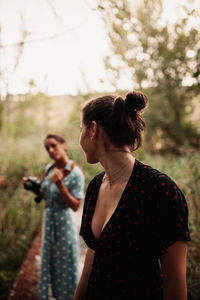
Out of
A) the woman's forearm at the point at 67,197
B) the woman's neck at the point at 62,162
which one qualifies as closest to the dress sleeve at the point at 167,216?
the woman's forearm at the point at 67,197

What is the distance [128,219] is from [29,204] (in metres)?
3.80

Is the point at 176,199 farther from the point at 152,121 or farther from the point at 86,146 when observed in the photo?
the point at 152,121

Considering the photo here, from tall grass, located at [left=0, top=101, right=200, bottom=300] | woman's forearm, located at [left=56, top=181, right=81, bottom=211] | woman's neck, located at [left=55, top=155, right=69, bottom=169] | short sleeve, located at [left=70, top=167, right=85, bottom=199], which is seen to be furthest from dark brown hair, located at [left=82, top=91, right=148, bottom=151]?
woman's neck, located at [left=55, top=155, right=69, bottom=169]

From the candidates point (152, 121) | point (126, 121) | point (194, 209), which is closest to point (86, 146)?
point (126, 121)

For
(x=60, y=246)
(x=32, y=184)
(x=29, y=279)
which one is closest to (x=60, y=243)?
(x=60, y=246)

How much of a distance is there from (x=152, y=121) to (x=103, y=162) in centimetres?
883

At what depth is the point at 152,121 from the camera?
9719 mm

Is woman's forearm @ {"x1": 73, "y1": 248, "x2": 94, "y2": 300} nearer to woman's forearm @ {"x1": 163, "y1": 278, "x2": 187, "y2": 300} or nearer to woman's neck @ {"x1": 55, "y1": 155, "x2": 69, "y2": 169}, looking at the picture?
woman's forearm @ {"x1": 163, "y1": 278, "x2": 187, "y2": 300}

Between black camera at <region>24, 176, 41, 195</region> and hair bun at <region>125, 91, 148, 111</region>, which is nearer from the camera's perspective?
hair bun at <region>125, 91, 148, 111</region>

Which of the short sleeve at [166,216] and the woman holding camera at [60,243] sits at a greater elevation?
the short sleeve at [166,216]

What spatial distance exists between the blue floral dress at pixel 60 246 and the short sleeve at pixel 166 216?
5.26ft

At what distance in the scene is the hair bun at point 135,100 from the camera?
1.11m

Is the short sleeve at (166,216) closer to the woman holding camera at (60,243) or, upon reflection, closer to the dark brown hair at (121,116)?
the dark brown hair at (121,116)

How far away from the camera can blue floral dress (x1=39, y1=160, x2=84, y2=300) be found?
8.33 ft
